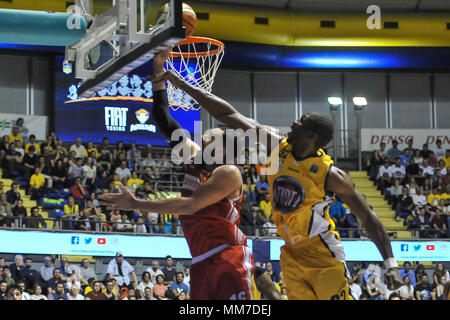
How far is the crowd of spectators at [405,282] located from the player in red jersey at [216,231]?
11.0 meters

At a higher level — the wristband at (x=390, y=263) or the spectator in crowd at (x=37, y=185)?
the spectator in crowd at (x=37, y=185)

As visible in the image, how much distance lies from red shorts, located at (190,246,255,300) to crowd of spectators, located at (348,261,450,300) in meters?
11.0

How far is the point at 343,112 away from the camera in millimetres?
25969

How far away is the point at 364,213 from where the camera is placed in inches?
199

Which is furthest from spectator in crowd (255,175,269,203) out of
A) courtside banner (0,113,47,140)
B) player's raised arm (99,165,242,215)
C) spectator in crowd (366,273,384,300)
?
player's raised arm (99,165,242,215)

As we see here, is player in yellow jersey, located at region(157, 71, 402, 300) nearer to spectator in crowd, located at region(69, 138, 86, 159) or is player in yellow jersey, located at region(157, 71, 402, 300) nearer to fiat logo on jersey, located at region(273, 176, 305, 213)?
fiat logo on jersey, located at region(273, 176, 305, 213)

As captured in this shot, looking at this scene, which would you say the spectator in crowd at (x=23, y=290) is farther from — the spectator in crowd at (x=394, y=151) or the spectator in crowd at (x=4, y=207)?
the spectator in crowd at (x=394, y=151)

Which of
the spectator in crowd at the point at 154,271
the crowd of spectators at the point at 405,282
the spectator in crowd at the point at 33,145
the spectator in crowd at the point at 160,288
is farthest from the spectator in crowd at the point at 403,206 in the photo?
the spectator in crowd at the point at 33,145

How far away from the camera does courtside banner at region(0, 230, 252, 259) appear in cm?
1495

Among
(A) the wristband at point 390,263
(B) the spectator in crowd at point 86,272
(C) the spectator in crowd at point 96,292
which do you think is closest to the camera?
(A) the wristband at point 390,263

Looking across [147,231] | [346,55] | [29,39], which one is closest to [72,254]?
[147,231]

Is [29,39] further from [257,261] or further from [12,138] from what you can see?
[12,138]

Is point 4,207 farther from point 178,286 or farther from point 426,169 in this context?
point 426,169

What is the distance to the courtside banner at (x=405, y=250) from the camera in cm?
1775
